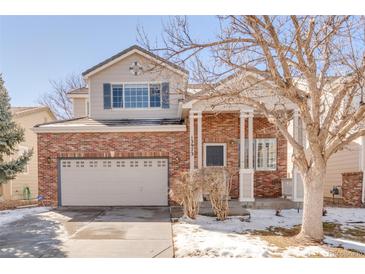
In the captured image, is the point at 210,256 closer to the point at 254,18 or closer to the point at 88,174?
the point at 254,18

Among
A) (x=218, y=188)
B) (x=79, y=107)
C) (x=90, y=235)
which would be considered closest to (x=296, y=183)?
(x=218, y=188)

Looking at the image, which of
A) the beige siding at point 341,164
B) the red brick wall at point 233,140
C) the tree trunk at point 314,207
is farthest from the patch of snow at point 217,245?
the beige siding at point 341,164

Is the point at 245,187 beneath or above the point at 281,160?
beneath

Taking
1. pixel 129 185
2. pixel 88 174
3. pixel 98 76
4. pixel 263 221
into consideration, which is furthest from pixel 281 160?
pixel 98 76

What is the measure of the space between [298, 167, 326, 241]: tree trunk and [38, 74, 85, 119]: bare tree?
894 inches

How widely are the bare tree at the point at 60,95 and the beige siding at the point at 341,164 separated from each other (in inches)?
819

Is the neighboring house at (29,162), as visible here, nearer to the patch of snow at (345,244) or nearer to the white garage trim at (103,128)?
the white garage trim at (103,128)

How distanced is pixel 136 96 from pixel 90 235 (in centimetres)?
700

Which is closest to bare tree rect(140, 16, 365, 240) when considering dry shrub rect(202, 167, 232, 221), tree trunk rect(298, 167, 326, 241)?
tree trunk rect(298, 167, 326, 241)

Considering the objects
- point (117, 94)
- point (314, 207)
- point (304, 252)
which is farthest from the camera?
point (117, 94)

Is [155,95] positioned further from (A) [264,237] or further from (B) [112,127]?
(A) [264,237]

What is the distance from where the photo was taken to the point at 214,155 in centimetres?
1167
